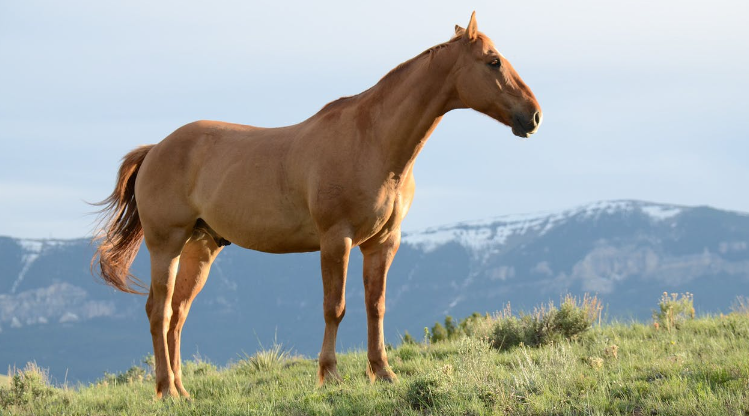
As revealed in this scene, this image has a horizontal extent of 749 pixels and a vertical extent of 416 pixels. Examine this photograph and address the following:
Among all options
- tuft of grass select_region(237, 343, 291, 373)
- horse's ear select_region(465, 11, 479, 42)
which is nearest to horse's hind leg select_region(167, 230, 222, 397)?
tuft of grass select_region(237, 343, 291, 373)

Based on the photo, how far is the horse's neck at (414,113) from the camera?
22.8 feet

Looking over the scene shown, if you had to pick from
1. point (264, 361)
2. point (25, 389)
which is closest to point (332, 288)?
point (264, 361)

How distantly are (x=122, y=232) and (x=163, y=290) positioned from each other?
56.8 inches

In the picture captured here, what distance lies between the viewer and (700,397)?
562 centimetres

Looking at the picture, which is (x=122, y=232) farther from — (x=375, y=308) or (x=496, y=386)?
(x=496, y=386)

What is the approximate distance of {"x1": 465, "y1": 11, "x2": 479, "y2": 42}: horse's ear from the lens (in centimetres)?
682

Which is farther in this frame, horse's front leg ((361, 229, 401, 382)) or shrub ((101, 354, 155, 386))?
shrub ((101, 354, 155, 386))

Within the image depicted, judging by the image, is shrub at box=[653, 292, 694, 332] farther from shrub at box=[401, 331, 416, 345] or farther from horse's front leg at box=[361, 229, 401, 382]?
horse's front leg at box=[361, 229, 401, 382]

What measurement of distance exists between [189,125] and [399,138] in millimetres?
2755

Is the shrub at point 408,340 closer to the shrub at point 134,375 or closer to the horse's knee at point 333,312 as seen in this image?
the shrub at point 134,375

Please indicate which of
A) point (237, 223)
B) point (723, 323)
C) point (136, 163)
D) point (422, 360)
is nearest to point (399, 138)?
point (237, 223)

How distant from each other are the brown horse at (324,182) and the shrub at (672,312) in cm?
490

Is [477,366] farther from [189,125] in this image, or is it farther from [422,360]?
[189,125]

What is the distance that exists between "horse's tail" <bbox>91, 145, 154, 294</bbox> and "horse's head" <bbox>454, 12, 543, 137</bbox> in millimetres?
4079
